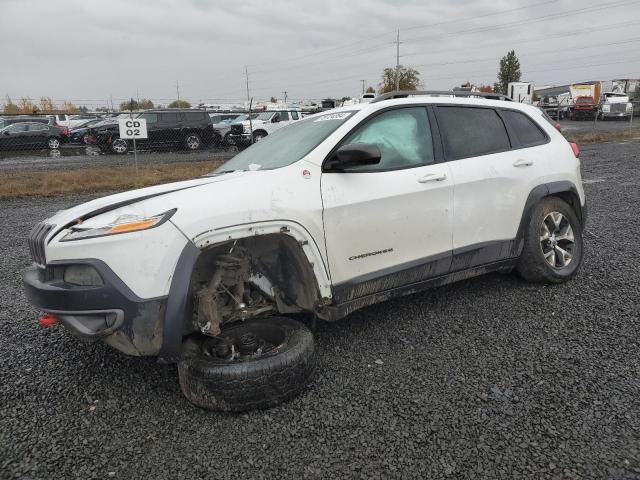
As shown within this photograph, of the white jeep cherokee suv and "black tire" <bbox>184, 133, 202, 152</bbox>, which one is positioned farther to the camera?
"black tire" <bbox>184, 133, 202, 152</bbox>

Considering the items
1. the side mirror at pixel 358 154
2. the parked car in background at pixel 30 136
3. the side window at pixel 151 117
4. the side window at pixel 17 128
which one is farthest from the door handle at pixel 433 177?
the side window at pixel 17 128

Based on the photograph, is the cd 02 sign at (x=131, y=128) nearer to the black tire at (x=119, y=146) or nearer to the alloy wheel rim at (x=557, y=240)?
the black tire at (x=119, y=146)

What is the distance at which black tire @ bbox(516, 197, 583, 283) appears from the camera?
4.13 meters

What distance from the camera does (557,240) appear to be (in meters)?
4.33

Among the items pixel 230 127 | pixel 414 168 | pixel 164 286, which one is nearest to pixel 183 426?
pixel 164 286

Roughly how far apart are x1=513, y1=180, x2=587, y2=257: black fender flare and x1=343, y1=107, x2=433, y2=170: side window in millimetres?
1062

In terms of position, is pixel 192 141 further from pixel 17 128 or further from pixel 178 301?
pixel 178 301

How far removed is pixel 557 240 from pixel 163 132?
1867 cm

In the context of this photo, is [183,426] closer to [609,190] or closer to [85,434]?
[85,434]

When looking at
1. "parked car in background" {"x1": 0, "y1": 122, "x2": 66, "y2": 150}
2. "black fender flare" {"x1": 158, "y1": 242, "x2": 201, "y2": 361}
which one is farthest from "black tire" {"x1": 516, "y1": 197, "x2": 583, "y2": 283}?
"parked car in background" {"x1": 0, "y1": 122, "x2": 66, "y2": 150}

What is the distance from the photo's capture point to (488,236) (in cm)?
383

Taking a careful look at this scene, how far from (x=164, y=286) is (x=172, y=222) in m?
0.33

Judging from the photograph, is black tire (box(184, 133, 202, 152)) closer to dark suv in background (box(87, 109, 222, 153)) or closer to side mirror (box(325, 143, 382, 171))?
dark suv in background (box(87, 109, 222, 153))

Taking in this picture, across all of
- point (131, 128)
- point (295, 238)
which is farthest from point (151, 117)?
point (295, 238)
